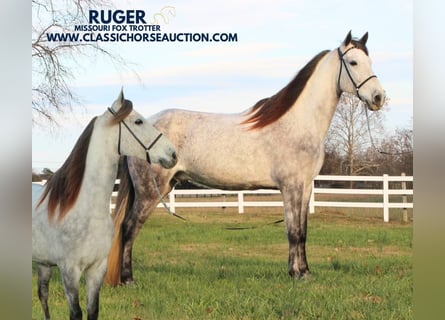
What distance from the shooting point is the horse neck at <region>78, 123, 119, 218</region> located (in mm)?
2939

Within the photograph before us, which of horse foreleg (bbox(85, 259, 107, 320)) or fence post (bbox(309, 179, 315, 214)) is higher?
fence post (bbox(309, 179, 315, 214))

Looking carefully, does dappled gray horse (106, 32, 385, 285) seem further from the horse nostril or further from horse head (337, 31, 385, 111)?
the horse nostril

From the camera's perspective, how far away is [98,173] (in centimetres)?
294

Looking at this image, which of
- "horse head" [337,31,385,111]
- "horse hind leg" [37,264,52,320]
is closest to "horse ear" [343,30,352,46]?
"horse head" [337,31,385,111]

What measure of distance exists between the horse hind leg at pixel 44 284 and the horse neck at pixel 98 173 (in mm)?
667

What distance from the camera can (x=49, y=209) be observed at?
10.0 ft

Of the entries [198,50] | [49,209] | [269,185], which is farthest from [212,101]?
[49,209]

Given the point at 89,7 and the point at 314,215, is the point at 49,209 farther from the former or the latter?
the point at 314,215

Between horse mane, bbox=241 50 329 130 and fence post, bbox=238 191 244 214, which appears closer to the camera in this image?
horse mane, bbox=241 50 329 130

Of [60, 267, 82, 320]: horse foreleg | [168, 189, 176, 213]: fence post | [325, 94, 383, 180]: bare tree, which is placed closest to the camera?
[60, 267, 82, 320]: horse foreleg

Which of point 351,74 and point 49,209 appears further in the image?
point 351,74

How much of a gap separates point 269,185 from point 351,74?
0.94m

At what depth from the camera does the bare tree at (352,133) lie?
367cm

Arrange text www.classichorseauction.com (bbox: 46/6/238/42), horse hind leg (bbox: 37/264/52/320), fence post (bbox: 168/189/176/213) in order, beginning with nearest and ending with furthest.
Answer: horse hind leg (bbox: 37/264/52/320)
text www.classichorseauction.com (bbox: 46/6/238/42)
fence post (bbox: 168/189/176/213)
